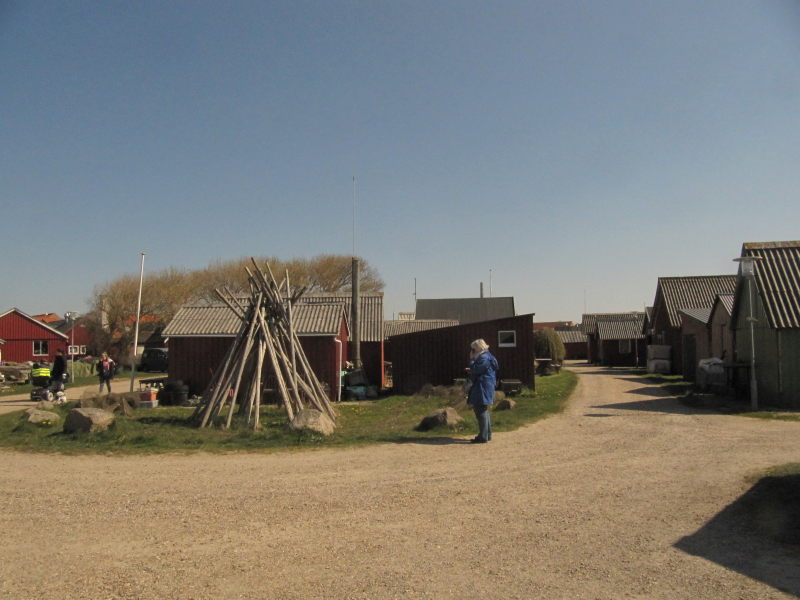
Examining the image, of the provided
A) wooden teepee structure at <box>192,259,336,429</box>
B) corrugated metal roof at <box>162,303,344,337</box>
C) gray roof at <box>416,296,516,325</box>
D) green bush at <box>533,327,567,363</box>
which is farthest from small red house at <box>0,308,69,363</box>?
wooden teepee structure at <box>192,259,336,429</box>

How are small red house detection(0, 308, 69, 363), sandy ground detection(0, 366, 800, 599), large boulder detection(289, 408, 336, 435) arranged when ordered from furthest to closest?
1. small red house detection(0, 308, 69, 363)
2. large boulder detection(289, 408, 336, 435)
3. sandy ground detection(0, 366, 800, 599)

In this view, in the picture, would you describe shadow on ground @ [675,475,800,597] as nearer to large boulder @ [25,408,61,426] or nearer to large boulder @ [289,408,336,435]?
large boulder @ [289,408,336,435]

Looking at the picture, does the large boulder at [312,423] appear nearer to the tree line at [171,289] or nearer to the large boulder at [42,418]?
the large boulder at [42,418]

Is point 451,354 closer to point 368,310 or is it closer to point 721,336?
point 368,310

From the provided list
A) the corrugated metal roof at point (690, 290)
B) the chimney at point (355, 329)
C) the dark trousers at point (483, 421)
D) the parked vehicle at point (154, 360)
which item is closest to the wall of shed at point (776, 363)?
the dark trousers at point (483, 421)

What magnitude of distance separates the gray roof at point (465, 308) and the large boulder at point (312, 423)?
44.1 meters

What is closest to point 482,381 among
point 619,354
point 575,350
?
point 619,354

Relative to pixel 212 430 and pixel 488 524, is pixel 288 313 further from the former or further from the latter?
pixel 488 524

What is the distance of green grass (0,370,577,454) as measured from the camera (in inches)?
470

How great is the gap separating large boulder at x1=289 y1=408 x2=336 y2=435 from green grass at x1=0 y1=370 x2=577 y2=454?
15cm

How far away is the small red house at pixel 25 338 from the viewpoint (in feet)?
167

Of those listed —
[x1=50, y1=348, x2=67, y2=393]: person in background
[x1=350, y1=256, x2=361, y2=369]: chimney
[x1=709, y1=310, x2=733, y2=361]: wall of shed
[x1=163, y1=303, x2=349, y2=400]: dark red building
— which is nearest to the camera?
[x1=50, y1=348, x2=67, y2=393]: person in background

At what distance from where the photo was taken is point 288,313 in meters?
16.1

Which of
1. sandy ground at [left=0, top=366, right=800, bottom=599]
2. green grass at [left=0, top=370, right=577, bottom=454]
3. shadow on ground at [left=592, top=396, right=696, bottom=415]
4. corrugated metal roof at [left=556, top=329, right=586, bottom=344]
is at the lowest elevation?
sandy ground at [left=0, top=366, right=800, bottom=599]
